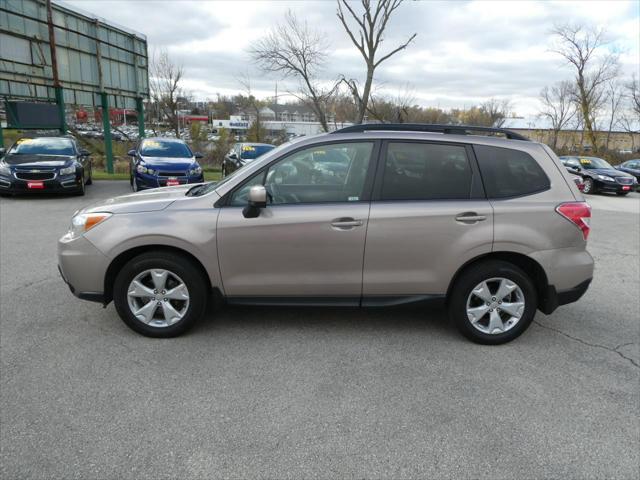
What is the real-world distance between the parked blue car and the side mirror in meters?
8.45

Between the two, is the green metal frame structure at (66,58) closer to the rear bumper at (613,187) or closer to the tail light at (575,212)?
the tail light at (575,212)

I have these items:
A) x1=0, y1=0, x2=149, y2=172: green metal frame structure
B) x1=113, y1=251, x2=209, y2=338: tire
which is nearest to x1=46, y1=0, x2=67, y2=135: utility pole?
x1=0, y1=0, x2=149, y2=172: green metal frame structure

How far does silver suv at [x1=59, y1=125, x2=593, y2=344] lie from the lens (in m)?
3.68

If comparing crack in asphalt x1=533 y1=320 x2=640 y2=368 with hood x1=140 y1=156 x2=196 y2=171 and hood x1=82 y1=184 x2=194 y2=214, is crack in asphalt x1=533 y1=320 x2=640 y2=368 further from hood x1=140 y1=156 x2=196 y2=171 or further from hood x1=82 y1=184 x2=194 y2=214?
hood x1=140 y1=156 x2=196 y2=171

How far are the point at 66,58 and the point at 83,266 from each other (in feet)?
54.5

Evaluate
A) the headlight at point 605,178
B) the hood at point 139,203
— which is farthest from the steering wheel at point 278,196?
the headlight at point 605,178

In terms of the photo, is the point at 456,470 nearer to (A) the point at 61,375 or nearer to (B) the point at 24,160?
(A) the point at 61,375

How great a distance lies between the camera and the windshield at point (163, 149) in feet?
41.9

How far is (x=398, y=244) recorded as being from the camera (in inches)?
146

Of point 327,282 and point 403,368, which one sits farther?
point 327,282

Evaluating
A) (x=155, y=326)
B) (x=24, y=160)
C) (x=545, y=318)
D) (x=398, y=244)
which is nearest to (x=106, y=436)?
(x=155, y=326)

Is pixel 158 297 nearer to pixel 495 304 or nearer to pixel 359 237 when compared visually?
pixel 359 237

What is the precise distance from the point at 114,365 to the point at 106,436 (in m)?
0.88

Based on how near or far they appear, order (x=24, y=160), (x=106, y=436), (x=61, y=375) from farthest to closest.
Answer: (x=24, y=160) → (x=61, y=375) → (x=106, y=436)
